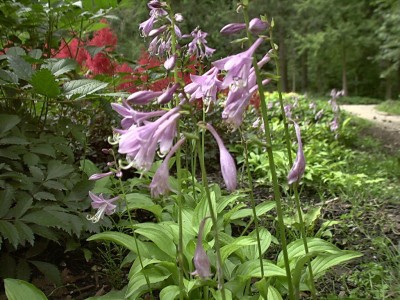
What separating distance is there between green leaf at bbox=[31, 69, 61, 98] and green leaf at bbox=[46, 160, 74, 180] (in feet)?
1.41

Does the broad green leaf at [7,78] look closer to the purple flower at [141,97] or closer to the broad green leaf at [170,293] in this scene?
the purple flower at [141,97]

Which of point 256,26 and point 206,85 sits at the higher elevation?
point 256,26

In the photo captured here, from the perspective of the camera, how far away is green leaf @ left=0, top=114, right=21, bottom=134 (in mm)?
2270

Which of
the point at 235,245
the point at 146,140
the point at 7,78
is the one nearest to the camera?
the point at 146,140

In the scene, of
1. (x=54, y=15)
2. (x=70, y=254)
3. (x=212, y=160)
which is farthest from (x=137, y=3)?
(x=70, y=254)

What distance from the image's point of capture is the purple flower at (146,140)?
3.70ft

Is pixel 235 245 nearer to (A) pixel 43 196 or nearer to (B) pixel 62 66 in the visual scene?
(A) pixel 43 196

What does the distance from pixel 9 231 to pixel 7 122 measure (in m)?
0.73

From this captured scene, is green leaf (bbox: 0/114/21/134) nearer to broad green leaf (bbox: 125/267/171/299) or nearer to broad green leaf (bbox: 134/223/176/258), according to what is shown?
broad green leaf (bbox: 134/223/176/258)

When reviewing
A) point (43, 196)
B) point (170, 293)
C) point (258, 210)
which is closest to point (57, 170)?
point (43, 196)

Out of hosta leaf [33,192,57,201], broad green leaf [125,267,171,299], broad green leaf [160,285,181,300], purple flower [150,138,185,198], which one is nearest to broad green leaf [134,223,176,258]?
broad green leaf [125,267,171,299]

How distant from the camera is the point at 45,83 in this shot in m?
2.00

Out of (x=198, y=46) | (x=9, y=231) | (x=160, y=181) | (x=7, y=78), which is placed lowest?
(x=9, y=231)

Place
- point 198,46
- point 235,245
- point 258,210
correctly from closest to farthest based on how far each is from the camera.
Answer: point 235,245 → point 258,210 → point 198,46
